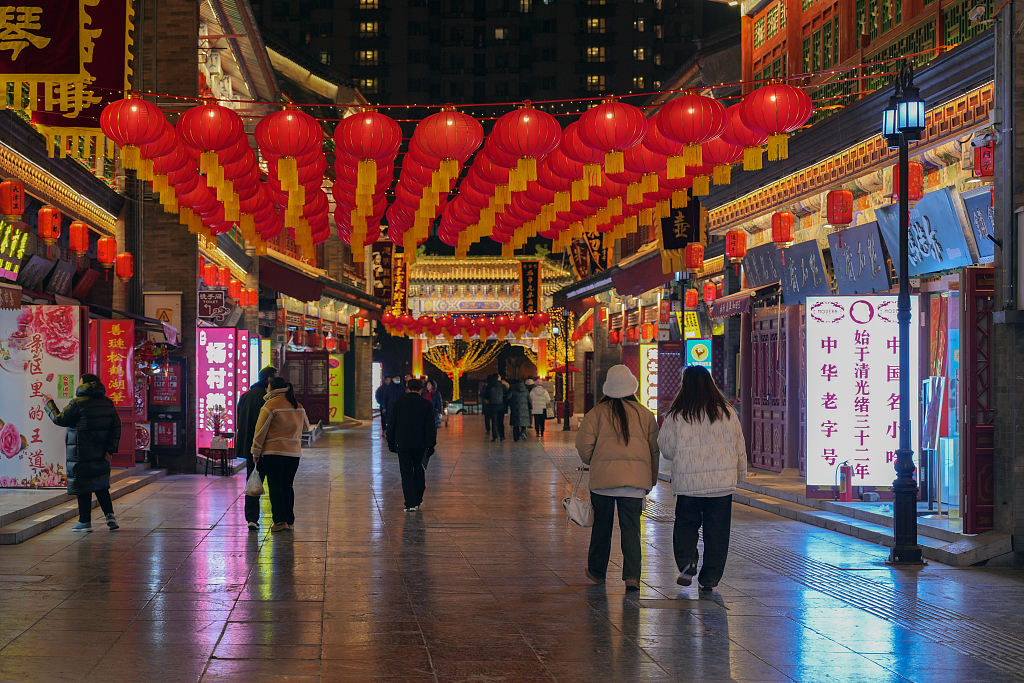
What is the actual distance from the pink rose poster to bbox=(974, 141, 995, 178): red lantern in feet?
33.2

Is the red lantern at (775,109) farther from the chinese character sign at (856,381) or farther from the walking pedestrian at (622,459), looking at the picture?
the walking pedestrian at (622,459)

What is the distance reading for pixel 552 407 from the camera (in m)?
43.0

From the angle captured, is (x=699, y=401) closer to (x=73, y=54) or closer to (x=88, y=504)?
(x=88, y=504)

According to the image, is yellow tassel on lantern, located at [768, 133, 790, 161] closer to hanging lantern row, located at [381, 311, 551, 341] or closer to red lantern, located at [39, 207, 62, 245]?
red lantern, located at [39, 207, 62, 245]

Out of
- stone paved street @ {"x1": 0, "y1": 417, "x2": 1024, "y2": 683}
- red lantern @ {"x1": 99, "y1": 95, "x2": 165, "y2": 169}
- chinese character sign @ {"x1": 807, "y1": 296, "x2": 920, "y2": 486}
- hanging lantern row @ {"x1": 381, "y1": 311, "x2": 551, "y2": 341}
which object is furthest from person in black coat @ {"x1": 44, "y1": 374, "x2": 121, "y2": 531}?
hanging lantern row @ {"x1": 381, "y1": 311, "x2": 551, "y2": 341}

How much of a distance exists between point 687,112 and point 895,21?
4042 mm

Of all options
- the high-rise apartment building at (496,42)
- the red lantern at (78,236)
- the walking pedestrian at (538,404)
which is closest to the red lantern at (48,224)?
the red lantern at (78,236)

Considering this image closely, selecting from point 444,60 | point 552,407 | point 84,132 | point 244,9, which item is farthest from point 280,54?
point 444,60

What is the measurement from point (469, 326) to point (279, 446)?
31523 mm

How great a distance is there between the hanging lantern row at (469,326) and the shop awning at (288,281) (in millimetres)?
10767

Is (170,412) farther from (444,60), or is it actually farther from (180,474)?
(444,60)

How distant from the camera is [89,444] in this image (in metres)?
11.0

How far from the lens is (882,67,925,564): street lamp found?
31.1 feet

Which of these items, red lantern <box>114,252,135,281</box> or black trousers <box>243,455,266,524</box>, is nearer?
black trousers <box>243,455,266,524</box>
